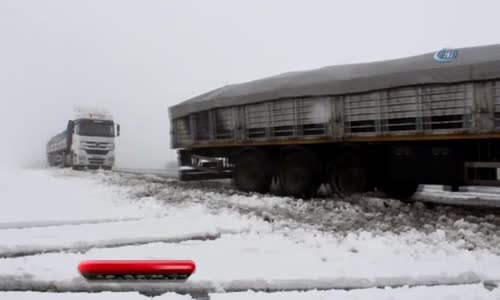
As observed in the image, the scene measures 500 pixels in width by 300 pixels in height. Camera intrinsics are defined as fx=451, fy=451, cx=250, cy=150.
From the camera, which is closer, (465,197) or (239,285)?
(239,285)

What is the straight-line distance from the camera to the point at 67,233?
6191mm

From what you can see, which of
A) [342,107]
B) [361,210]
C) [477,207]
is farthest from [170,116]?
[477,207]

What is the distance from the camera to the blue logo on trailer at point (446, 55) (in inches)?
316

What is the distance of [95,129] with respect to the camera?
25.3 metres

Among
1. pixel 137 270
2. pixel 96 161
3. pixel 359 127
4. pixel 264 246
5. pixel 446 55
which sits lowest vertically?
pixel 264 246

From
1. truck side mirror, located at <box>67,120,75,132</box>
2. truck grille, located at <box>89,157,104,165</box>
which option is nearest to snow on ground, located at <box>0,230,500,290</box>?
truck grille, located at <box>89,157,104,165</box>

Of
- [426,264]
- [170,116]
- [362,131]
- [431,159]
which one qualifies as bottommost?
[426,264]

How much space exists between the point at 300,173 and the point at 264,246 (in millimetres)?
4973

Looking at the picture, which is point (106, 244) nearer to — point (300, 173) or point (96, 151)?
point (300, 173)

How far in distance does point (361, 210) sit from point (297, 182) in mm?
2533

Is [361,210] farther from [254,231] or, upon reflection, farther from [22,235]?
[22,235]

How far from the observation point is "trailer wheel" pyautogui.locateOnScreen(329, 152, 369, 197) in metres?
9.62

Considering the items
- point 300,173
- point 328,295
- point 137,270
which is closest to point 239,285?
point 328,295

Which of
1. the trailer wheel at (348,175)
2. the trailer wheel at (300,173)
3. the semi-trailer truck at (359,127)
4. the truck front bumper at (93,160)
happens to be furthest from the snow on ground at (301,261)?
the truck front bumper at (93,160)
